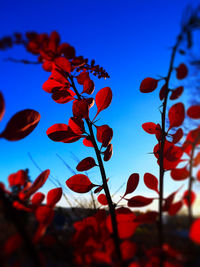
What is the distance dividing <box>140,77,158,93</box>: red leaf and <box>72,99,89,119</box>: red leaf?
136mm

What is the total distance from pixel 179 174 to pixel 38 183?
0.26 m

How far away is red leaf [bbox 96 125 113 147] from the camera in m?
0.56

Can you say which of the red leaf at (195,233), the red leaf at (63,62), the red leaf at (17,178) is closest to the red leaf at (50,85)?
the red leaf at (63,62)

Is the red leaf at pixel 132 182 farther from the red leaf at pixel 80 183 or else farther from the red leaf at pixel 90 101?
the red leaf at pixel 90 101

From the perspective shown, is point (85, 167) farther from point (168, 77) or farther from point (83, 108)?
point (168, 77)

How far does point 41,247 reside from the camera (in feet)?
1.23

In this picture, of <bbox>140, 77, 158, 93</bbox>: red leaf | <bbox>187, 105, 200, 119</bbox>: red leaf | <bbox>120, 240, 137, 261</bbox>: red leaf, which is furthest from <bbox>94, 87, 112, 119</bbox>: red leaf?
<bbox>120, 240, 137, 261</bbox>: red leaf

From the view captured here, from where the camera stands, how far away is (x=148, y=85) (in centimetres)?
45

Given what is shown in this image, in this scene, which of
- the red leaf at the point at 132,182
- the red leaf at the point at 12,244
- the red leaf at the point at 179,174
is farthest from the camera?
the red leaf at the point at 132,182

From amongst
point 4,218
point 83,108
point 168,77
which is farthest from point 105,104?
point 4,218

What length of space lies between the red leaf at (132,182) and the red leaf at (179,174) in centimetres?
12

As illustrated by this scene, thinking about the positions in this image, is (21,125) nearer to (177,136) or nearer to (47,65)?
(47,65)

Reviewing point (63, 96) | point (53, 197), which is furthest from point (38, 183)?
point (63, 96)

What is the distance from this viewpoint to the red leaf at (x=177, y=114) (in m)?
0.43
